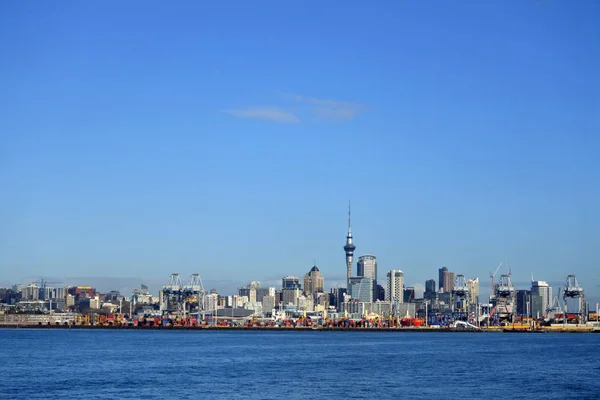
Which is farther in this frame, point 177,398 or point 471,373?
point 471,373

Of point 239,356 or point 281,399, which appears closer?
point 281,399

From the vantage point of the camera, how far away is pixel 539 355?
82.6m

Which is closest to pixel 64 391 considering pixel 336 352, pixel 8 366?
pixel 8 366

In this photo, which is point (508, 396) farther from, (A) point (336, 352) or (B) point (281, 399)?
(A) point (336, 352)

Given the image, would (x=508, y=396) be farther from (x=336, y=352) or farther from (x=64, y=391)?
(x=336, y=352)

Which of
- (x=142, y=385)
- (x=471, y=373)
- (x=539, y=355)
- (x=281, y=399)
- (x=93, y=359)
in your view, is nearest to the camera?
(x=281, y=399)

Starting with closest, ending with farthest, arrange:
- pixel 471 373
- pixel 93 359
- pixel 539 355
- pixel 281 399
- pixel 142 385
Answer: 1. pixel 281 399
2. pixel 142 385
3. pixel 471 373
4. pixel 93 359
5. pixel 539 355

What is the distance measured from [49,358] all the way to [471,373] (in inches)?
1298

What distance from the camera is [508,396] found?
4622 cm

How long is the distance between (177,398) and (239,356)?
33.1 m

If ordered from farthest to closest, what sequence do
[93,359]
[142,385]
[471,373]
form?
[93,359] < [471,373] < [142,385]

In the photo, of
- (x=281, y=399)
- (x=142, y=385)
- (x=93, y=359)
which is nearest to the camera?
(x=281, y=399)

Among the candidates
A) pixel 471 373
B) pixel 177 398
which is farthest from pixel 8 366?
pixel 471 373

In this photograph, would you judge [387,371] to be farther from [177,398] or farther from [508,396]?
[177,398]
